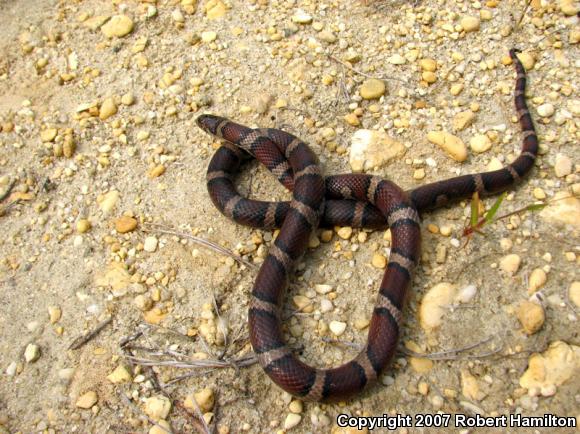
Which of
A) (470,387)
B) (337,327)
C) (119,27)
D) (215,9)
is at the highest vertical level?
(119,27)

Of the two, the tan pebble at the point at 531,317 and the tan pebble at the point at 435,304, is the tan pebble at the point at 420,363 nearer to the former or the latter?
the tan pebble at the point at 435,304

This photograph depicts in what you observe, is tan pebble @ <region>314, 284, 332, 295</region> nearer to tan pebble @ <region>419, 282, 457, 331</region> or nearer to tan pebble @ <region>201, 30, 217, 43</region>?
tan pebble @ <region>419, 282, 457, 331</region>

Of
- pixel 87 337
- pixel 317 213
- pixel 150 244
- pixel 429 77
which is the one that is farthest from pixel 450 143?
pixel 87 337

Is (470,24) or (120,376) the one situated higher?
(470,24)

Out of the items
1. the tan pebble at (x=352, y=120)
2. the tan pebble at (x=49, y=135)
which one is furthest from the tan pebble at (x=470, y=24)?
the tan pebble at (x=49, y=135)

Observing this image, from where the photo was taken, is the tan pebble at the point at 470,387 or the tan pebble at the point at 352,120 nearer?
the tan pebble at the point at 470,387

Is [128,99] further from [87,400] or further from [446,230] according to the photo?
[446,230]

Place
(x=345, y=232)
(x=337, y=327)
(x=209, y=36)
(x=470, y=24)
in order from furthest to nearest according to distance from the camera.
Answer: (x=209, y=36)
(x=470, y=24)
(x=345, y=232)
(x=337, y=327)
